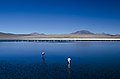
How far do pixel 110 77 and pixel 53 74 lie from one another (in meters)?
6.38

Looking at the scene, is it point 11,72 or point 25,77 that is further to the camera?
point 11,72

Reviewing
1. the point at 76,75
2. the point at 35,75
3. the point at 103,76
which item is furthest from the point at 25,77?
the point at 103,76

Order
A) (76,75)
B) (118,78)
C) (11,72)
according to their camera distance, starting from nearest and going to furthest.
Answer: (118,78), (76,75), (11,72)

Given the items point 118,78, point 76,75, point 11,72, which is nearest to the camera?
point 118,78

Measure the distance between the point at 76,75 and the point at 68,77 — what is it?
1.26 meters

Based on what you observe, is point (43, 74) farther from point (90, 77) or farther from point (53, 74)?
point (90, 77)

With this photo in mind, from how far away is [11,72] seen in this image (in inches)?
1064

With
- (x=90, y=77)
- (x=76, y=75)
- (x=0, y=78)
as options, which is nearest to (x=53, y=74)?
(x=76, y=75)

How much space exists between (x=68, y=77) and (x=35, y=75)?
12.6 feet

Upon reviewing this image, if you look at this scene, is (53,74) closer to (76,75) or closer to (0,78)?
(76,75)

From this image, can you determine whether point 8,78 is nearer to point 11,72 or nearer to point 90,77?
point 11,72

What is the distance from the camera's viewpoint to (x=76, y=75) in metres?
25.2

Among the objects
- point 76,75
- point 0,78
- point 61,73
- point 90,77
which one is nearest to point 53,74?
point 61,73

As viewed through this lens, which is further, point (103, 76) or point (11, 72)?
point (11, 72)
